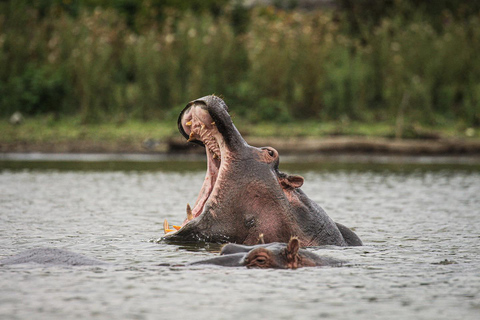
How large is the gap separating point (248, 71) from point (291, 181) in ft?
41.7

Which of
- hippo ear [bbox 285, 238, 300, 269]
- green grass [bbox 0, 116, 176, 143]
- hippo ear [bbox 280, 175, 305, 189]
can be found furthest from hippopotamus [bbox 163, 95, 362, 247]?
green grass [bbox 0, 116, 176, 143]

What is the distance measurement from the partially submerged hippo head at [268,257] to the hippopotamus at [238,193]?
46 centimetres

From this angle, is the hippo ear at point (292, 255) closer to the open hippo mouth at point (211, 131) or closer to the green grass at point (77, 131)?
the open hippo mouth at point (211, 131)

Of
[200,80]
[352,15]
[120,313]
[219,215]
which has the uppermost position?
[352,15]

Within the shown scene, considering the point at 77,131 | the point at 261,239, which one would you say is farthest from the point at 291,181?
the point at 77,131

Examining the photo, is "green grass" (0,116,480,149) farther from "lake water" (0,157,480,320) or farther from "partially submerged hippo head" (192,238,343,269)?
"partially submerged hippo head" (192,238,343,269)

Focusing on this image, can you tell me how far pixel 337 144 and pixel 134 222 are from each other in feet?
28.3

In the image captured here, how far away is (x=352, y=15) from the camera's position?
23.2m

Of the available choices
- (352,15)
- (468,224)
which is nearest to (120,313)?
(468,224)

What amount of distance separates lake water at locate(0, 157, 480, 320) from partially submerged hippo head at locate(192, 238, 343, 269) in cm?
9

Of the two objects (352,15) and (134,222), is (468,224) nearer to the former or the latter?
(134,222)

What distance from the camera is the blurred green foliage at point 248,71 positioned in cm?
1892

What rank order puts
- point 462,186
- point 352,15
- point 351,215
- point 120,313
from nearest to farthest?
1. point 120,313
2. point 351,215
3. point 462,186
4. point 352,15

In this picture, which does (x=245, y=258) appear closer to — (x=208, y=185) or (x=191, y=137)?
(x=208, y=185)
